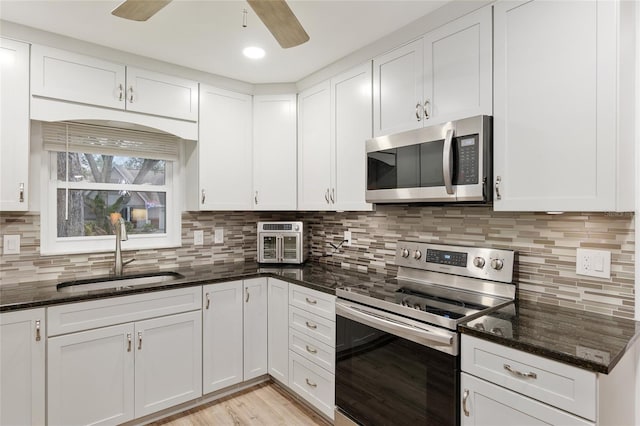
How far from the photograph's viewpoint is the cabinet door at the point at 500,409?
1.19 metres

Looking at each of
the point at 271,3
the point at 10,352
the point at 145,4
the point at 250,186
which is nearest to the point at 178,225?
the point at 250,186

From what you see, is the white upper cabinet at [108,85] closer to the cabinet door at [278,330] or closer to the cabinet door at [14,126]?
the cabinet door at [14,126]

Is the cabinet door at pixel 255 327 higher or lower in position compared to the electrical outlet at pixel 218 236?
lower

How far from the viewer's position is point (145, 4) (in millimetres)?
1446

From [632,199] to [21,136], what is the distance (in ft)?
10.1

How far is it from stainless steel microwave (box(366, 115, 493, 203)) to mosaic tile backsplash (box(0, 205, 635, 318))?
1.17 feet

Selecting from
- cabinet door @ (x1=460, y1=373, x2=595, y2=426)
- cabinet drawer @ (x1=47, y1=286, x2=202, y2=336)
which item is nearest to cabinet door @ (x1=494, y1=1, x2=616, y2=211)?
cabinet door @ (x1=460, y1=373, x2=595, y2=426)

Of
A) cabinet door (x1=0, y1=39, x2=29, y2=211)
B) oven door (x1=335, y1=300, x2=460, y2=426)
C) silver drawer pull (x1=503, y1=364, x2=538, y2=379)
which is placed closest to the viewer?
silver drawer pull (x1=503, y1=364, x2=538, y2=379)

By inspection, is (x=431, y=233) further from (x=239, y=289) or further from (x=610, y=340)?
(x=239, y=289)

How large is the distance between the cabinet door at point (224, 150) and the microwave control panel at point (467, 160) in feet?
5.82

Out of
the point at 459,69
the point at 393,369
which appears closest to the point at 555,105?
the point at 459,69

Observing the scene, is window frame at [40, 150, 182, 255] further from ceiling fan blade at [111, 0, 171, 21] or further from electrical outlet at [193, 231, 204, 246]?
ceiling fan blade at [111, 0, 171, 21]

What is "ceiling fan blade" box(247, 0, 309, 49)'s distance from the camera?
1415 millimetres

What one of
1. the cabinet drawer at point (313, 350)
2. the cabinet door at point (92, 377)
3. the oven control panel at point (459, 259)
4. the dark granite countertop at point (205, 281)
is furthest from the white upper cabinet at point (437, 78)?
the cabinet door at point (92, 377)
